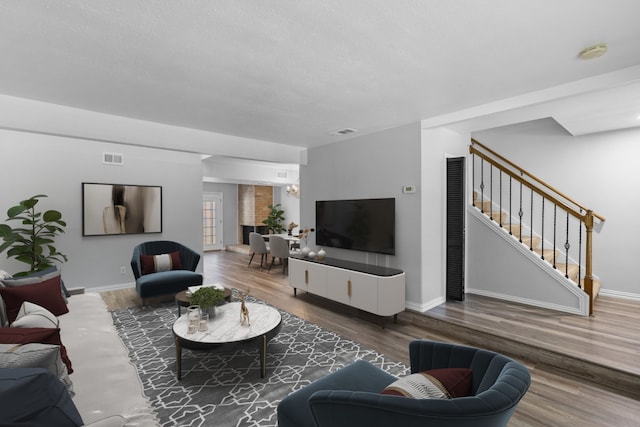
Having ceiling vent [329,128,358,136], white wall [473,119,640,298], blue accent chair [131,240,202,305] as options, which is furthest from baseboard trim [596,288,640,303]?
blue accent chair [131,240,202,305]

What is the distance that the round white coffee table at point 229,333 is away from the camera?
2.53 meters

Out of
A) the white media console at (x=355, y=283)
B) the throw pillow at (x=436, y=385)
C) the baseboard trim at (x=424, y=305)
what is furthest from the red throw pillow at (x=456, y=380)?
the baseboard trim at (x=424, y=305)

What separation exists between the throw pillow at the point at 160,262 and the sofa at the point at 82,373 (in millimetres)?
1601

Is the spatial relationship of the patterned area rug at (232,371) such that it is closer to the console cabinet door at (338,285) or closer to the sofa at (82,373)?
the sofa at (82,373)

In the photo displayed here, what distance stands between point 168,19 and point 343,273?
10.6ft

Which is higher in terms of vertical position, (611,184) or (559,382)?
(611,184)

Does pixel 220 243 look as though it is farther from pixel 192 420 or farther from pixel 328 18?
pixel 328 18

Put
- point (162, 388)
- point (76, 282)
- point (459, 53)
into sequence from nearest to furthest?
point (459, 53) < point (162, 388) < point (76, 282)

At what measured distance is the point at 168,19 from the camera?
72.9 inches

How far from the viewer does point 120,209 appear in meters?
5.36

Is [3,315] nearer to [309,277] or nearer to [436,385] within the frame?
[436,385]

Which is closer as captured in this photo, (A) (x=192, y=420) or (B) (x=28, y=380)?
(B) (x=28, y=380)

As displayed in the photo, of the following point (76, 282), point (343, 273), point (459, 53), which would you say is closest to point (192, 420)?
point (343, 273)

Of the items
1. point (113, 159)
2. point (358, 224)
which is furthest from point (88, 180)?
point (358, 224)
